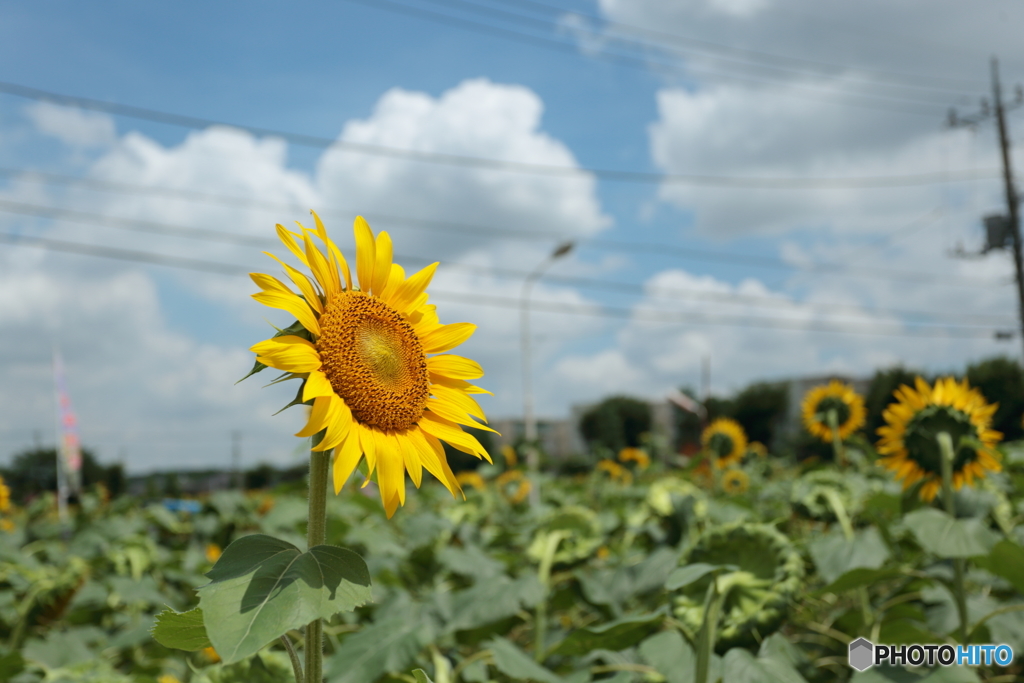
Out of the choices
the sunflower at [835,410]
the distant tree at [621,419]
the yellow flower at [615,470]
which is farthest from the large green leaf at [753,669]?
the distant tree at [621,419]

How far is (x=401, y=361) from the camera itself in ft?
4.05

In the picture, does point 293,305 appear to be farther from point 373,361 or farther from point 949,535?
point 949,535

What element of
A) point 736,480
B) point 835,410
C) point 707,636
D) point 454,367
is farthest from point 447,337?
point 736,480

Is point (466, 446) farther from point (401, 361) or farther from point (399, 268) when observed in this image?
point (399, 268)

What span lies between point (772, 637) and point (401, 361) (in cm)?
106

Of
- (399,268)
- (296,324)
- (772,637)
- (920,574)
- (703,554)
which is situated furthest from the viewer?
(920,574)

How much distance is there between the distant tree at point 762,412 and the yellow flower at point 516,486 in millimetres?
35900

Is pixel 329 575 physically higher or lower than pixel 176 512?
higher

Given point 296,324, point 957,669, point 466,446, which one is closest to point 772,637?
point 957,669

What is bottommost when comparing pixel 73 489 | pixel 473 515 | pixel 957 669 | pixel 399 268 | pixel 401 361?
pixel 73 489

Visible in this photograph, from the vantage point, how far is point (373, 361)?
46.0 inches

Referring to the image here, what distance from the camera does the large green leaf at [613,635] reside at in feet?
5.57

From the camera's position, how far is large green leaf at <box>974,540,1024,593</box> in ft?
6.91

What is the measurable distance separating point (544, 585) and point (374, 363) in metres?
1.57
